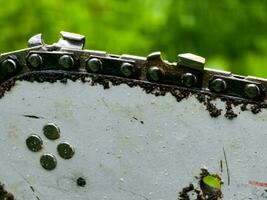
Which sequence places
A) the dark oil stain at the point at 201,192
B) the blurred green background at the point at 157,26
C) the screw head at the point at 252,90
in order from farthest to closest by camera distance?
the blurred green background at the point at 157,26, the dark oil stain at the point at 201,192, the screw head at the point at 252,90

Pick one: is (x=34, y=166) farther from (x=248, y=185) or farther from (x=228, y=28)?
(x=228, y=28)

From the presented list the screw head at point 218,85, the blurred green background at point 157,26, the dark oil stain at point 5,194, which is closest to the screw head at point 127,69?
the screw head at point 218,85

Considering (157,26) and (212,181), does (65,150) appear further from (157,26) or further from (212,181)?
(157,26)

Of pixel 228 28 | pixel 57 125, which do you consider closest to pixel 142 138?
pixel 57 125

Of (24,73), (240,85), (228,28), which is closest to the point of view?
(240,85)

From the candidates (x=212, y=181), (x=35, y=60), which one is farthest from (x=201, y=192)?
(x=35, y=60)

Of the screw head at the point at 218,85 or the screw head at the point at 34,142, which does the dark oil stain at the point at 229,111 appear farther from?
the screw head at the point at 34,142
